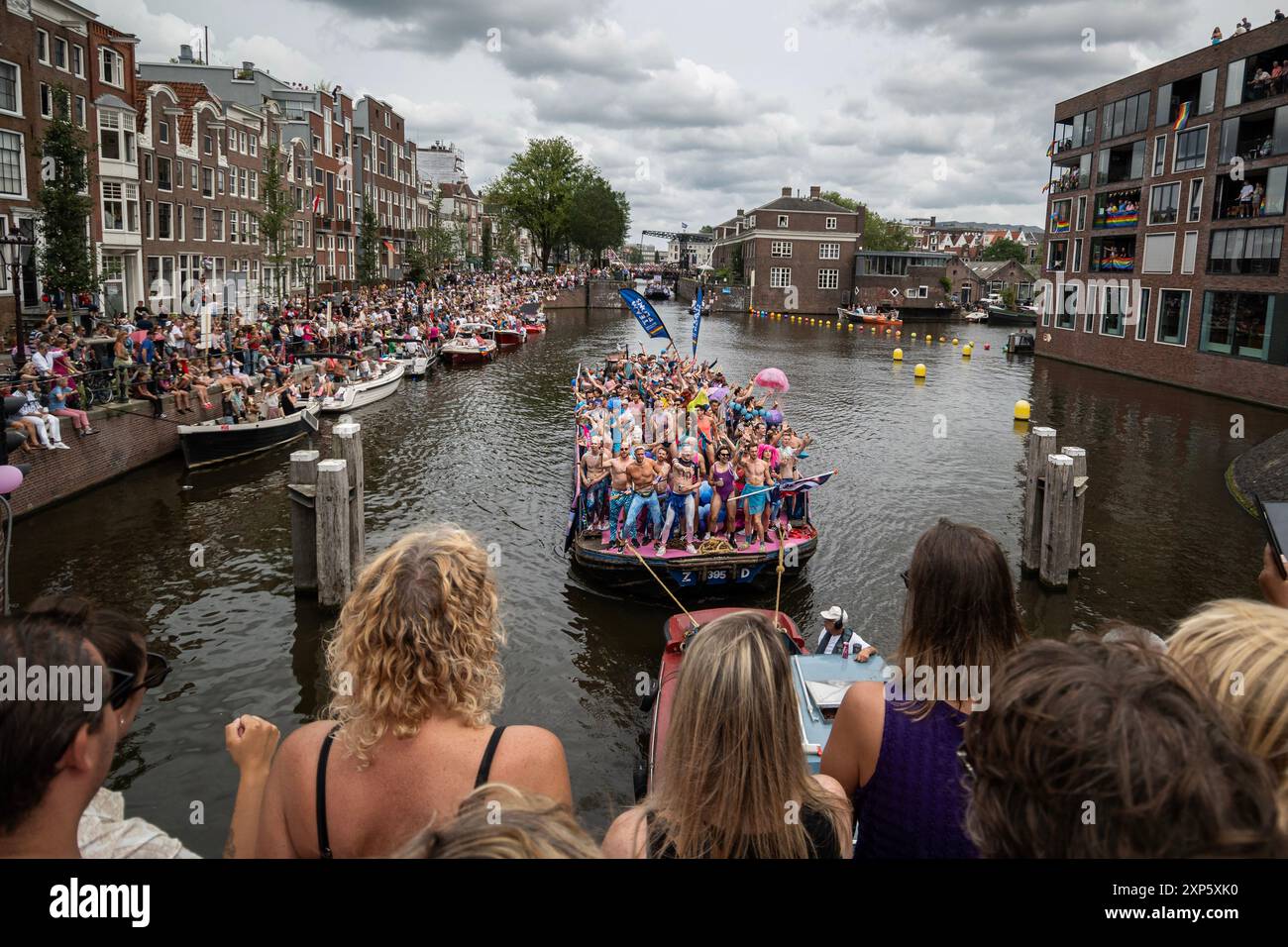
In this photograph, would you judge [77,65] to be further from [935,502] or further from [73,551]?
[935,502]

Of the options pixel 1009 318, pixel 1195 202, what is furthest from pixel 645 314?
pixel 1009 318

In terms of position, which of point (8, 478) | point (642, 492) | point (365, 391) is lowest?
point (642, 492)

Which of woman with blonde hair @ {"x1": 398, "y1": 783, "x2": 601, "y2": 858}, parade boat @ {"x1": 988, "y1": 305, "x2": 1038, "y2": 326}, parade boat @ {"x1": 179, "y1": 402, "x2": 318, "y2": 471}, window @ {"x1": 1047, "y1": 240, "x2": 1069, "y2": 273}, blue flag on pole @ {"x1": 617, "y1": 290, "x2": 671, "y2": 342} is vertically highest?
window @ {"x1": 1047, "y1": 240, "x2": 1069, "y2": 273}

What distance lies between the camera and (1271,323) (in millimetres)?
31750

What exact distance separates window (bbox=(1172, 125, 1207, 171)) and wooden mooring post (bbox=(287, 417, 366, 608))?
37.5 metres

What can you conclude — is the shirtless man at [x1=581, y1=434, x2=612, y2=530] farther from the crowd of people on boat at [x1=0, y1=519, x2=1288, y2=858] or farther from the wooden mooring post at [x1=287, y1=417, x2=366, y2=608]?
the crowd of people on boat at [x1=0, y1=519, x2=1288, y2=858]

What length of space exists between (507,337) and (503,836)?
169 ft

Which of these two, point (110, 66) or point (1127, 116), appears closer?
point (110, 66)

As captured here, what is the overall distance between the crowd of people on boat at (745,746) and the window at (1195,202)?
4120 cm

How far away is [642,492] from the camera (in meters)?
→ 13.7

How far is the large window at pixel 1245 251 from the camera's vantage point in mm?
31953

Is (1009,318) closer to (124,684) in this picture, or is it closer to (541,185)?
(541,185)

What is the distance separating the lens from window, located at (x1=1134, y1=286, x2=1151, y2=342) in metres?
39.9

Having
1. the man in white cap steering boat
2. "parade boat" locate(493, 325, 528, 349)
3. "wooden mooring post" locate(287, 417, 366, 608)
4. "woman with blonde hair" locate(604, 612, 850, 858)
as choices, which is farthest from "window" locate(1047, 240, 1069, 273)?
"woman with blonde hair" locate(604, 612, 850, 858)
